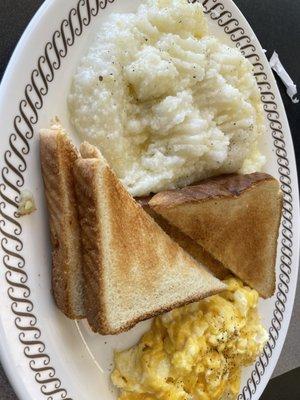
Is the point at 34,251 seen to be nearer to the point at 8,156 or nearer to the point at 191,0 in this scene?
the point at 8,156

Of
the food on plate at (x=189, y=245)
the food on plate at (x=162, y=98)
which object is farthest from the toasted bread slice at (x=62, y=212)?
the food on plate at (x=189, y=245)

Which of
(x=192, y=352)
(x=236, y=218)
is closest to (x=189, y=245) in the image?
(x=236, y=218)

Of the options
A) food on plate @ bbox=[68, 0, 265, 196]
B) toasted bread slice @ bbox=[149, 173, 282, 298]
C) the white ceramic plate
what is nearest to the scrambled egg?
the white ceramic plate

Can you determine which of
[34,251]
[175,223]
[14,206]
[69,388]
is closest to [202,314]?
[175,223]

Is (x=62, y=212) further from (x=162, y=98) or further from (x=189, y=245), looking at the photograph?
(x=189, y=245)

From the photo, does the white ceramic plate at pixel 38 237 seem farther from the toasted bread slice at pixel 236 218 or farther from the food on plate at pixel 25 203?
the toasted bread slice at pixel 236 218

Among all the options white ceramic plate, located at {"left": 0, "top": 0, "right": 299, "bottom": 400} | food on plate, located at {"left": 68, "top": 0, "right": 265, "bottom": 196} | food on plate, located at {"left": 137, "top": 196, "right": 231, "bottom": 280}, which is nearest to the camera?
white ceramic plate, located at {"left": 0, "top": 0, "right": 299, "bottom": 400}

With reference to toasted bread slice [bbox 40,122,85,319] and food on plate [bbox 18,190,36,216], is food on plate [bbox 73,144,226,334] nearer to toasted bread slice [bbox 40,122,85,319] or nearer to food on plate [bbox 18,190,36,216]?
toasted bread slice [bbox 40,122,85,319]

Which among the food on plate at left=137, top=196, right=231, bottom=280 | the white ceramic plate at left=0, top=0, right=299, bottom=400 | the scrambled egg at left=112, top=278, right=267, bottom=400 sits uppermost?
the white ceramic plate at left=0, top=0, right=299, bottom=400
